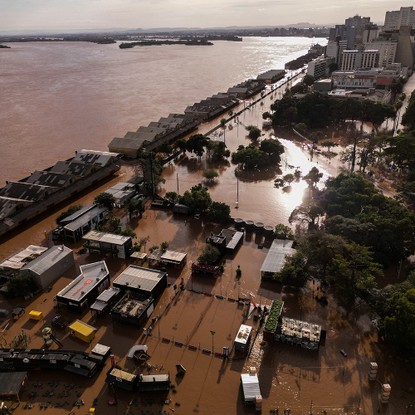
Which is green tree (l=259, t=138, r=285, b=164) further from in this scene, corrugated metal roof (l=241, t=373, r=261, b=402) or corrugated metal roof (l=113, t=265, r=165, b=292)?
corrugated metal roof (l=241, t=373, r=261, b=402)

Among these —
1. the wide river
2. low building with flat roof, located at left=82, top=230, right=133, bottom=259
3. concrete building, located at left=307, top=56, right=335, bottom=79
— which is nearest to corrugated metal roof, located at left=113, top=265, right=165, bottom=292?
low building with flat roof, located at left=82, top=230, right=133, bottom=259

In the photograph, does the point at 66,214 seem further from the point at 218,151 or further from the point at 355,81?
the point at 355,81

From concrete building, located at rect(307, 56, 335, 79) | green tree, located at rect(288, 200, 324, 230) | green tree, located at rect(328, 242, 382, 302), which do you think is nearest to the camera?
green tree, located at rect(328, 242, 382, 302)

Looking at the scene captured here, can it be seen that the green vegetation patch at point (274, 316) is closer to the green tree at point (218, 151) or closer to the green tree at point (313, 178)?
the green tree at point (313, 178)

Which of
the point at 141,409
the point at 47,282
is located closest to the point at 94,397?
the point at 141,409

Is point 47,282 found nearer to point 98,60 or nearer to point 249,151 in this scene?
point 249,151

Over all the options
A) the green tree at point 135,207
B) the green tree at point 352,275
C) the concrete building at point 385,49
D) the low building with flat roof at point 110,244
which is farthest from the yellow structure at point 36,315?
the concrete building at point 385,49
